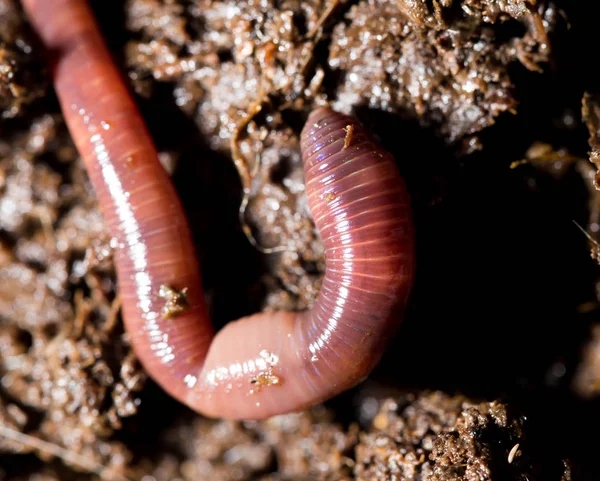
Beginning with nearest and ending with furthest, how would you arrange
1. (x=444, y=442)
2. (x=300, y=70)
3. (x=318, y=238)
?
(x=444, y=442)
(x=300, y=70)
(x=318, y=238)

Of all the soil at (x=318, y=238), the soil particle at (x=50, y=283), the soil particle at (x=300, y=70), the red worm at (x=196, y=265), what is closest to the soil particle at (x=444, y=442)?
the soil at (x=318, y=238)

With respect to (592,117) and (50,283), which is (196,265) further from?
(592,117)

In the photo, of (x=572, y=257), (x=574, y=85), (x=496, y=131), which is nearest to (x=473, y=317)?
(x=572, y=257)

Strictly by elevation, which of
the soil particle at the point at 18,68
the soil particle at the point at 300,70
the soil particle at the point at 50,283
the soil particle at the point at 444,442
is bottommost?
the soil particle at the point at 444,442

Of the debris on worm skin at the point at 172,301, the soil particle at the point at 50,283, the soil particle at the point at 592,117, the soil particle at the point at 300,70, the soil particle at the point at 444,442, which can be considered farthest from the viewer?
the soil particle at the point at 50,283

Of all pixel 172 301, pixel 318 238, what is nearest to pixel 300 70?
pixel 318 238

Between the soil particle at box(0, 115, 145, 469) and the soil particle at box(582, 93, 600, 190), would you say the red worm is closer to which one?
the soil particle at box(0, 115, 145, 469)

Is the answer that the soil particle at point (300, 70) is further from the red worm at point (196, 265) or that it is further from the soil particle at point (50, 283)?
the soil particle at point (50, 283)
